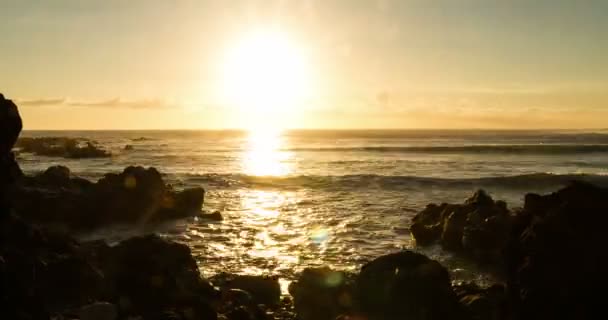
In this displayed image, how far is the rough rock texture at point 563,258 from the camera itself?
6.98 meters

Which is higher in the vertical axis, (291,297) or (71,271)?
(71,271)

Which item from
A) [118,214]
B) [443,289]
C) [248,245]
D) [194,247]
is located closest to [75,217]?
[118,214]

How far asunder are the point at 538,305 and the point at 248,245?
37.9ft

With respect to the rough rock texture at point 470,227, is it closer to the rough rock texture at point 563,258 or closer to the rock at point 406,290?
the rock at point 406,290

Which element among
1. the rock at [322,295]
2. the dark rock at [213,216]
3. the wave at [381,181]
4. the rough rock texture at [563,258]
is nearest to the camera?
the rough rock texture at [563,258]

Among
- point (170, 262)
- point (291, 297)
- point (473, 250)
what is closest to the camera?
point (170, 262)

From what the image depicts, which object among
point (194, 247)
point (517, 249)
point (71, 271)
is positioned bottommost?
point (194, 247)

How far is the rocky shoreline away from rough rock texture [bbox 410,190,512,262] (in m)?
0.18

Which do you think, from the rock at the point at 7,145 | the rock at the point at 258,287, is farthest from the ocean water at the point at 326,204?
the rock at the point at 7,145

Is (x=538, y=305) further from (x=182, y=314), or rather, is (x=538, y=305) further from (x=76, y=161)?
(x=76, y=161)

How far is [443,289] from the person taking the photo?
959 cm

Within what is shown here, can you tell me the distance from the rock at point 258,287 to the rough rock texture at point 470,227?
641cm

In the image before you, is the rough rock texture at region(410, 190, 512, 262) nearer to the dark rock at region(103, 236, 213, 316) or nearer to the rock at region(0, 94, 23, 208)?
the dark rock at region(103, 236, 213, 316)

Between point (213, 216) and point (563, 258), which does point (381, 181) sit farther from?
point (563, 258)
